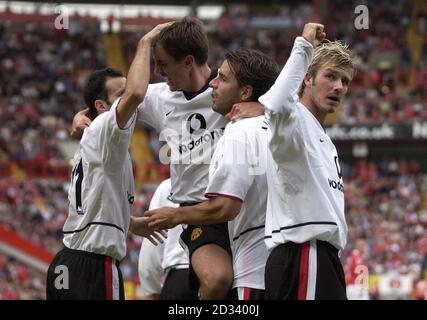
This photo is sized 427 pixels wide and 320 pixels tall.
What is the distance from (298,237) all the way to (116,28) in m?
28.8

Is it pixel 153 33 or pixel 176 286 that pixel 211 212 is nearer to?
pixel 153 33

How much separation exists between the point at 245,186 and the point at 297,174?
14.7 inches

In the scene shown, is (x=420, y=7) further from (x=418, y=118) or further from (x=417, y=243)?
(x=417, y=243)

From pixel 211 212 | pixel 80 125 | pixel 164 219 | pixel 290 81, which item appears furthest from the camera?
pixel 80 125

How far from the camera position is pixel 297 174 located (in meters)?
4.76

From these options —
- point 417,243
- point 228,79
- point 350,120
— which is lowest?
point 417,243

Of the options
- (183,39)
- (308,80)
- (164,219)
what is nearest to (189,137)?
(183,39)

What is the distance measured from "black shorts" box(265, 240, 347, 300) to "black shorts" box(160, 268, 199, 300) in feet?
7.14

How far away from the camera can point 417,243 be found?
22.2 meters

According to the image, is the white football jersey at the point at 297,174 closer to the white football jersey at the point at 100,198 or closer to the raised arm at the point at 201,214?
the raised arm at the point at 201,214

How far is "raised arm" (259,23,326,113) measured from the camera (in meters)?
4.55
